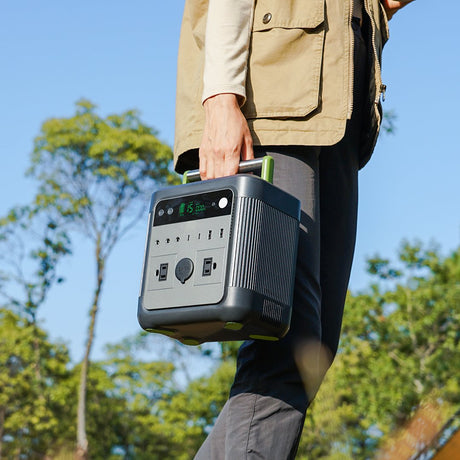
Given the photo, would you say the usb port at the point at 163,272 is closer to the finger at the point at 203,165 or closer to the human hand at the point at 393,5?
the finger at the point at 203,165

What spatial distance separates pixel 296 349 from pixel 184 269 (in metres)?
0.25

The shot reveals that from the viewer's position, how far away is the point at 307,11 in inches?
56.7

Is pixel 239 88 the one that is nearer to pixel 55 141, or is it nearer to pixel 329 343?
pixel 329 343

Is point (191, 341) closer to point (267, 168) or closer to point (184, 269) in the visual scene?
point (184, 269)

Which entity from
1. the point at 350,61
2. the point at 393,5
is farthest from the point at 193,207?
the point at 393,5

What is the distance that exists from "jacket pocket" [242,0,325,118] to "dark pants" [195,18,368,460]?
9 cm

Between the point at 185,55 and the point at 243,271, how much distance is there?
670 mm

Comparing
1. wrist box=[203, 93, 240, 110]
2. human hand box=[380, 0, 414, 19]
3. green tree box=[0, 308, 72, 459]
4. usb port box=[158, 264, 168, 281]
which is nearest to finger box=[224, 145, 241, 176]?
wrist box=[203, 93, 240, 110]

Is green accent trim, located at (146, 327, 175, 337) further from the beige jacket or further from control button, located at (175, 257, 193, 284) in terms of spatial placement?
the beige jacket

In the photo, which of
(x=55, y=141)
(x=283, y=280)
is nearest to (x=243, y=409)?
(x=283, y=280)

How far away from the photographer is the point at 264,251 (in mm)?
1161

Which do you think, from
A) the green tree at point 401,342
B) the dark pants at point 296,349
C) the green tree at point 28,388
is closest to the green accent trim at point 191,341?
the dark pants at point 296,349

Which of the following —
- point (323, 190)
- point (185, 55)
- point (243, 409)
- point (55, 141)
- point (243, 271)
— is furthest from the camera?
point (55, 141)

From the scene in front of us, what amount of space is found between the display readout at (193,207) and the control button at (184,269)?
0.08 metres
